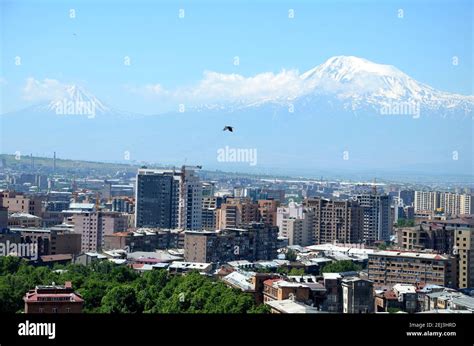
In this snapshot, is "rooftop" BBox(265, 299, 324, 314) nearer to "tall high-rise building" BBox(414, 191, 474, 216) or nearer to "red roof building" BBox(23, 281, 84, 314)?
"red roof building" BBox(23, 281, 84, 314)

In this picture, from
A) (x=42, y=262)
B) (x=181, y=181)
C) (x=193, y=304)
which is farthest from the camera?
(x=181, y=181)

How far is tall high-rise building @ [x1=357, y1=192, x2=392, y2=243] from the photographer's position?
20.1 meters

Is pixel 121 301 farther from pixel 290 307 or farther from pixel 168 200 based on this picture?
pixel 168 200

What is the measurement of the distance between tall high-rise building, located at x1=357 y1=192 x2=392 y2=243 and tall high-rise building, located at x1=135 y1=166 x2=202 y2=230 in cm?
322

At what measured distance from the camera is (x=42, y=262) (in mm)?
13031

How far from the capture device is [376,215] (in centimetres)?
2044

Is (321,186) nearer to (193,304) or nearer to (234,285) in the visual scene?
(234,285)

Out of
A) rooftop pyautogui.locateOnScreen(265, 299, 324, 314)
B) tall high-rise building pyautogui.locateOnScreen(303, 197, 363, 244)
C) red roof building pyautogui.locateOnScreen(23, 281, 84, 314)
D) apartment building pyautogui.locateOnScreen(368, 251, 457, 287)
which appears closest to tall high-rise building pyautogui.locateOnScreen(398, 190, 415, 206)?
tall high-rise building pyautogui.locateOnScreen(303, 197, 363, 244)

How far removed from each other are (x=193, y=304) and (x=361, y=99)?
17.2 meters

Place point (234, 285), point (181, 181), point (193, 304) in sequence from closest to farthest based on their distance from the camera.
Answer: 1. point (193, 304)
2. point (234, 285)
3. point (181, 181)

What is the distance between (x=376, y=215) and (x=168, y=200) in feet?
13.3

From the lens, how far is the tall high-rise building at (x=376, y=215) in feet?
66.1
